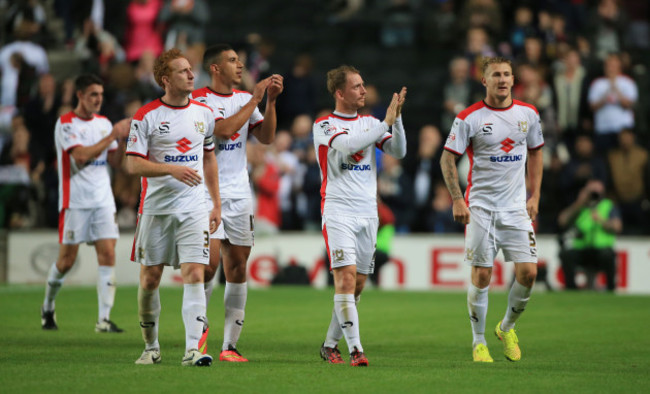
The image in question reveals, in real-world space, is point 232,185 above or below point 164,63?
below

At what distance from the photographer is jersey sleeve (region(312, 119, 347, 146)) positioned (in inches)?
348

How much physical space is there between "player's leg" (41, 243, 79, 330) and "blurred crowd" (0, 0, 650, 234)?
710cm

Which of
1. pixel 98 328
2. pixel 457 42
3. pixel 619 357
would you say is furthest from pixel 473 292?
pixel 457 42

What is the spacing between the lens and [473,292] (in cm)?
956

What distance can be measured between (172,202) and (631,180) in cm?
1276

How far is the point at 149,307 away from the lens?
835 centimetres

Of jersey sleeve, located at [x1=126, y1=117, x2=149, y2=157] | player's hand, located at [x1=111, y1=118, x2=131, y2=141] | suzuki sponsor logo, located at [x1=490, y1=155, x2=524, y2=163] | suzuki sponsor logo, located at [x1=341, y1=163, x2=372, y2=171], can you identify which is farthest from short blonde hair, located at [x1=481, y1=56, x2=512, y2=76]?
player's hand, located at [x1=111, y1=118, x2=131, y2=141]

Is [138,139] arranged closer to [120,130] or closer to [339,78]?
[339,78]

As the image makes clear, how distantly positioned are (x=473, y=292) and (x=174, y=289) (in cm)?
939

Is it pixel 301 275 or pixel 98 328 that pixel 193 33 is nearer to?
pixel 301 275

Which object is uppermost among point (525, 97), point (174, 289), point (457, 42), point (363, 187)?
point (457, 42)

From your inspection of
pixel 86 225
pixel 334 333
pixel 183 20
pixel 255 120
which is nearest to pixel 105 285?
pixel 86 225

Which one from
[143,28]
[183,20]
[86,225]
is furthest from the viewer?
[183,20]

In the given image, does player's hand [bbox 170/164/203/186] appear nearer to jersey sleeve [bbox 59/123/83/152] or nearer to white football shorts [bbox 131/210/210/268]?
white football shorts [bbox 131/210/210/268]
